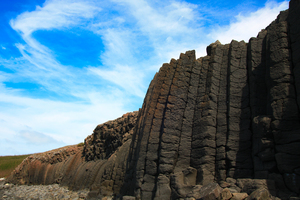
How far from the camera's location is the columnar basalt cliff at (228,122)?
754 centimetres

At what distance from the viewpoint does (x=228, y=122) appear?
9836 mm

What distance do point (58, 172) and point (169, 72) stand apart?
71.4 feet

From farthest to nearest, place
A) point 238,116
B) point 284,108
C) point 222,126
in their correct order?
point 222,126
point 238,116
point 284,108

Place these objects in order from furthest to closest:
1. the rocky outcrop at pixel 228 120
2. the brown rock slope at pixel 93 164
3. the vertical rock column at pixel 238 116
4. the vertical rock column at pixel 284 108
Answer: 1. the brown rock slope at pixel 93 164
2. the vertical rock column at pixel 238 116
3. the rocky outcrop at pixel 228 120
4. the vertical rock column at pixel 284 108

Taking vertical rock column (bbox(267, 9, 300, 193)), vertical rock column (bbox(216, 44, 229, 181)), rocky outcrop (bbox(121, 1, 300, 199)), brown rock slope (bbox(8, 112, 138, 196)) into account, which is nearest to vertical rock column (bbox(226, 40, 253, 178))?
Answer: rocky outcrop (bbox(121, 1, 300, 199))

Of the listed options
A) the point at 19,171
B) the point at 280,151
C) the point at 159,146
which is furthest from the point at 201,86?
the point at 19,171

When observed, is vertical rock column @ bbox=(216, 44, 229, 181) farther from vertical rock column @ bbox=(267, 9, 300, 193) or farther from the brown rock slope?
the brown rock slope

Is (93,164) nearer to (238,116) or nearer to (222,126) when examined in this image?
(222,126)

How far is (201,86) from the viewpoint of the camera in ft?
37.9

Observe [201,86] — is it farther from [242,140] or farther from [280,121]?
[280,121]

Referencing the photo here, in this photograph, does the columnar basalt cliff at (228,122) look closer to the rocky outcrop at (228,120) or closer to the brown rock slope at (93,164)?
the rocky outcrop at (228,120)

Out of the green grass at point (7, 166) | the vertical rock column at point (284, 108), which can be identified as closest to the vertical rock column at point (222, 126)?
the vertical rock column at point (284, 108)

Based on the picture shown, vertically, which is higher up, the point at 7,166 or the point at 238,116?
the point at 238,116

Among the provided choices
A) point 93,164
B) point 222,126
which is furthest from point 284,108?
point 93,164
